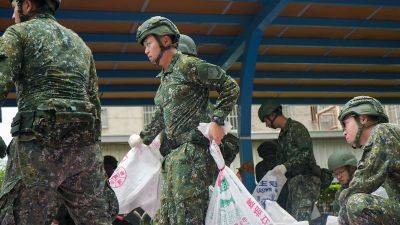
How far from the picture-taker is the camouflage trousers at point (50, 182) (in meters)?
3.29

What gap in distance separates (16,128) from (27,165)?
0.76 feet

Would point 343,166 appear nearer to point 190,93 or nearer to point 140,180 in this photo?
point 140,180

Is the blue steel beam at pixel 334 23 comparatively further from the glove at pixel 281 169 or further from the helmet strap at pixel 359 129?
the helmet strap at pixel 359 129

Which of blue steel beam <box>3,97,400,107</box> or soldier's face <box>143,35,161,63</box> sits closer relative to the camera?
soldier's face <box>143,35,161,63</box>

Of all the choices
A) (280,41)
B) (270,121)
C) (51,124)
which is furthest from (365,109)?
(280,41)

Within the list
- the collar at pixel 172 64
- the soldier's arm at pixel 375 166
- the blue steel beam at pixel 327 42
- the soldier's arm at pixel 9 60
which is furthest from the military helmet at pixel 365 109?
the blue steel beam at pixel 327 42

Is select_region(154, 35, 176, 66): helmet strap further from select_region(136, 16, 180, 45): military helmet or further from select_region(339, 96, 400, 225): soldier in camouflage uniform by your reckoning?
select_region(339, 96, 400, 225): soldier in camouflage uniform

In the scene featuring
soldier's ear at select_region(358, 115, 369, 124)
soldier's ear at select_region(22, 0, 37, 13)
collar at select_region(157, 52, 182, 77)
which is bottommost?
soldier's ear at select_region(358, 115, 369, 124)

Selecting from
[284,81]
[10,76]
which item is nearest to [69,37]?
[10,76]

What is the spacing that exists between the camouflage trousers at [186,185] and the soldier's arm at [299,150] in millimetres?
2572

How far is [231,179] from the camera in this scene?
4336mm

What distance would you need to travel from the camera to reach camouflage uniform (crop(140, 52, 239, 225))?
4.08 m

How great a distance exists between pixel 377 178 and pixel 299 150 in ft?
10.1

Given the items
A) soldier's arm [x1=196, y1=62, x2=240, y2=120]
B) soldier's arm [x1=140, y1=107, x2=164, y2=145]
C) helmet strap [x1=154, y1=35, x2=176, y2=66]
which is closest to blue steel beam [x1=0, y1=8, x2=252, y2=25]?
soldier's arm [x1=140, y1=107, x2=164, y2=145]
